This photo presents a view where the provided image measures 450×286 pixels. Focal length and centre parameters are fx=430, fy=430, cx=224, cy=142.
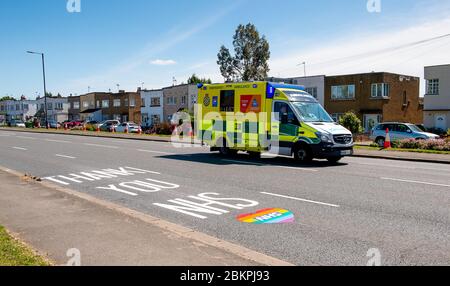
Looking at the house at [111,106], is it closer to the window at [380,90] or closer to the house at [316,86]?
the house at [316,86]

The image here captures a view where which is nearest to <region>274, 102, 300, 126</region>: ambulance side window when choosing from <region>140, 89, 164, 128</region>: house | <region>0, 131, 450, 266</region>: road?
<region>0, 131, 450, 266</region>: road

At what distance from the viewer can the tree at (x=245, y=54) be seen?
2441 inches

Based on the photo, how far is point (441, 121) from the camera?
36.0 m

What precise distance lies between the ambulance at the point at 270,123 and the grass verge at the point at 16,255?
1153 centimetres

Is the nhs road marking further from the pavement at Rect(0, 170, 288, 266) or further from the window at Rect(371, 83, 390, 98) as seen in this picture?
the window at Rect(371, 83, 390, 98)

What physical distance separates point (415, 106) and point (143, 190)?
42911mm

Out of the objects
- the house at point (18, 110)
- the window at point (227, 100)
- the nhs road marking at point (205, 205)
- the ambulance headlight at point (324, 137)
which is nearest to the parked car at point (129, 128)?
the window at point (227, 100)

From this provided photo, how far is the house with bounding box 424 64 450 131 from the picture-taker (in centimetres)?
3588

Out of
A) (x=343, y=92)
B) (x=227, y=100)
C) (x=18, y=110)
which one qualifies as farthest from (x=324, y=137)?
(x=18, y=110)

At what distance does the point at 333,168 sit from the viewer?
14.7 meters

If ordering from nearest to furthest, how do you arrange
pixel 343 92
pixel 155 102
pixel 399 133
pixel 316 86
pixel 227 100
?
pixel 227 100
pixel 399 133
pixel 343 92
pixel 316 86
pixel 155 102

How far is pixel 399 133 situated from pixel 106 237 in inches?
890

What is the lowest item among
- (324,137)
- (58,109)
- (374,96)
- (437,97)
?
(324,137)

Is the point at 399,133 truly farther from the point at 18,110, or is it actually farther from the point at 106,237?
the point at 18,110
